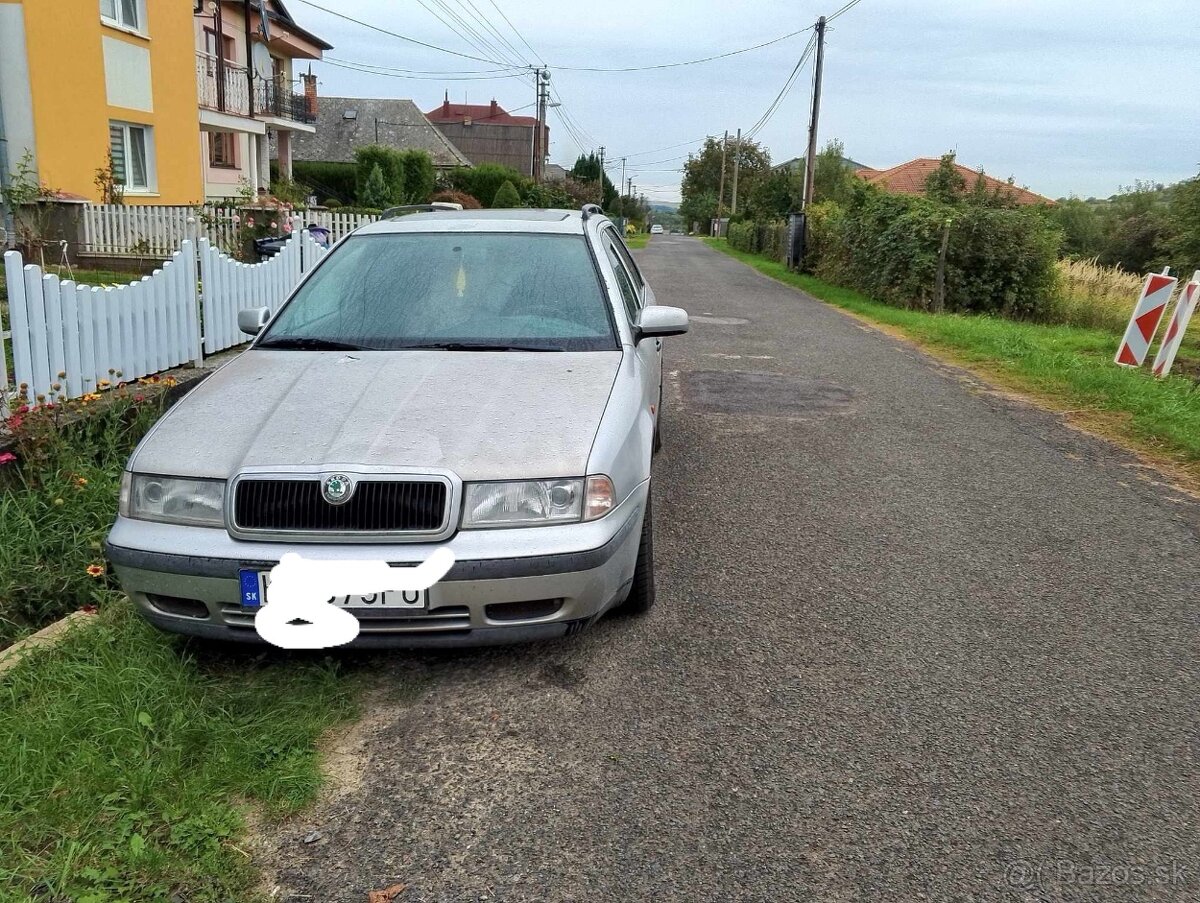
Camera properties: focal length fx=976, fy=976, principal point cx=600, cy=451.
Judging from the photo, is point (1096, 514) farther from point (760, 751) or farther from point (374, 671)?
point (374, 671)

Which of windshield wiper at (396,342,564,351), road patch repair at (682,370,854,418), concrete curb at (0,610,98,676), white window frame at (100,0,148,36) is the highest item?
white window frame at (100,0,148,36)

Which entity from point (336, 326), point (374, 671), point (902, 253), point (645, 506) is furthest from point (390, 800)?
point (902, 253)

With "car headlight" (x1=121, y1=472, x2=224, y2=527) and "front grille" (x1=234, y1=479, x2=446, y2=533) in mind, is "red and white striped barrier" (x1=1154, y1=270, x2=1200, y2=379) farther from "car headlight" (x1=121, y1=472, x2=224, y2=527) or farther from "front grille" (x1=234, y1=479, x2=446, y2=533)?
"car headlight" (x1=121, y1=472, x2=224, y2=527)

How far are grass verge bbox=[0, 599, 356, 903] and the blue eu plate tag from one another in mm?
337

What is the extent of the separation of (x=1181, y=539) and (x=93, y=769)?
5.21m

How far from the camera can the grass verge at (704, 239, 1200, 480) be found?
25.0 feet

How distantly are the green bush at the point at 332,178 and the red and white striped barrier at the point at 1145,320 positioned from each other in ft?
126

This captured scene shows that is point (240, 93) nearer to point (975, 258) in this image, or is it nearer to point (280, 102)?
point (280, 102)

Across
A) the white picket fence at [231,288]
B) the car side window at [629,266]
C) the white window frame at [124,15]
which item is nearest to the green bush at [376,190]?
the white window frame at [124,15]

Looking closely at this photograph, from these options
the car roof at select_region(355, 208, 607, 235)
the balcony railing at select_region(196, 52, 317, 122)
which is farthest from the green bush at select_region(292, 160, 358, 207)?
the car roof at select_region(355, 208, 607, 235)

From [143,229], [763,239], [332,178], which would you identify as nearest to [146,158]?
[143,229]

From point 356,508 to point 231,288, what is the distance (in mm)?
5965

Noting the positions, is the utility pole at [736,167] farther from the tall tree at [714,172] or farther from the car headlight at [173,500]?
the car headlight at [173,500]

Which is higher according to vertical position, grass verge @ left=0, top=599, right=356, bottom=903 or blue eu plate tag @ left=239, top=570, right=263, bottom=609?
blue eu plate tag @ left=239, top=570, right=263, bottom=609
